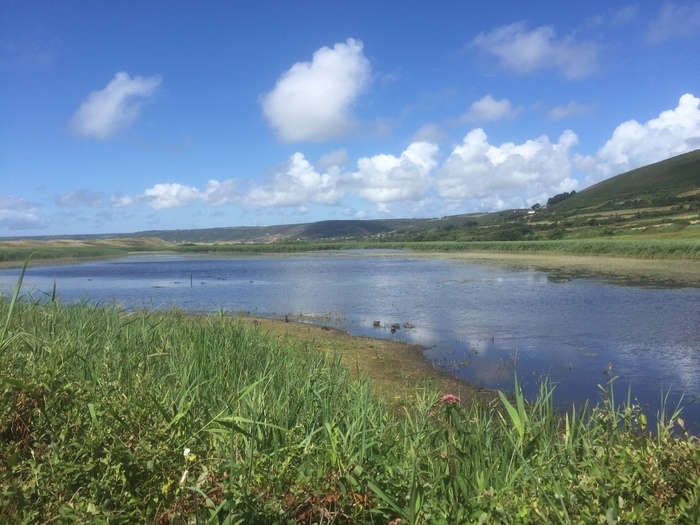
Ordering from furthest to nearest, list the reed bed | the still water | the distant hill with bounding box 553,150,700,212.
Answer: the distant hill with bounding box 553,150,700,212 < the still water < the reed bed

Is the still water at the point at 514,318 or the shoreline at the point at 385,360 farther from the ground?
the shoreline at the point at 385,360

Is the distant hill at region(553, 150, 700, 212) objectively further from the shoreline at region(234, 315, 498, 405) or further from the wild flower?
the wild flower

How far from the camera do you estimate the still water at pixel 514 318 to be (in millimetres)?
9555

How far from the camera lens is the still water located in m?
9.55

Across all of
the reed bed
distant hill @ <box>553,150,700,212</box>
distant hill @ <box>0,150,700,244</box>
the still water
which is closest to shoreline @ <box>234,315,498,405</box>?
the still water

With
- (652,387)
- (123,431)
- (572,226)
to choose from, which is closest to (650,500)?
(123,431)

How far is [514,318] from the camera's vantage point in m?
16.2

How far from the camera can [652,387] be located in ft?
28.7

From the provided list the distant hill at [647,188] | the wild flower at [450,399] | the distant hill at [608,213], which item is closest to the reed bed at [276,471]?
the wild flower at [450,399]

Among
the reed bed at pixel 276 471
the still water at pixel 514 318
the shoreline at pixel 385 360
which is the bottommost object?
the still water at pixel 514 318

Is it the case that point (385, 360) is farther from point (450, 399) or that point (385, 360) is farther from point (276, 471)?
point (276, 471)

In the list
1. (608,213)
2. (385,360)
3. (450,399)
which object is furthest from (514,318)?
(608,213)

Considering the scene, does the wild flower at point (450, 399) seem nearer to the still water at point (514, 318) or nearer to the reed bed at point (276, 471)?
the reed bed at point (276, 471)

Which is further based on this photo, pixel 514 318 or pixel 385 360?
pixel 514 318
